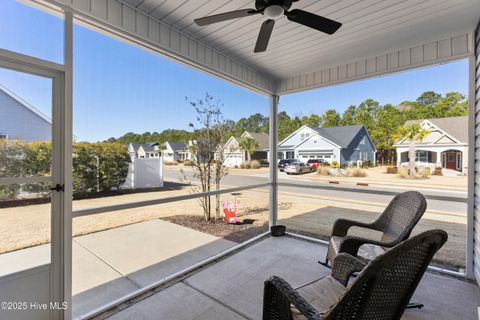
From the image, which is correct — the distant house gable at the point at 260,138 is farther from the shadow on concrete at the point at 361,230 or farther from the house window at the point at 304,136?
the shadow on concrete at the point at 361,230

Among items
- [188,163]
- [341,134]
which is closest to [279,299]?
[188,163]

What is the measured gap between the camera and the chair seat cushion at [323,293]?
1.52 m

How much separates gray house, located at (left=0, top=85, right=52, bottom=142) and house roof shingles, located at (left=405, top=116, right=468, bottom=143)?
14.1ft

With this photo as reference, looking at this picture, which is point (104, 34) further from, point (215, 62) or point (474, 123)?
point (474, 123)

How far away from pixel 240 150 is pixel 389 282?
3.31 m

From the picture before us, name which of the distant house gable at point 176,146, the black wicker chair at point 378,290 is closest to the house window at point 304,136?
the distant house gable at point 176,146

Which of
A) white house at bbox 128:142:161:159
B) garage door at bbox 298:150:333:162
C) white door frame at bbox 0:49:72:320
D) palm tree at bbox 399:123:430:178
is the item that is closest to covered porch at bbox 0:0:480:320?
white door frame at bbox 0:49:72:320

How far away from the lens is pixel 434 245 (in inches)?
47.1

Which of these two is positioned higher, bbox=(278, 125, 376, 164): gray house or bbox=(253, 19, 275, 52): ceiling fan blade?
bbox=(253, 19, 275, 52): ceiling fan blade

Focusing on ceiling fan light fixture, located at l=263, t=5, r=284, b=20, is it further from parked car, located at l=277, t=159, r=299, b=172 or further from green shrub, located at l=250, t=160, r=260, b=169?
parked car, located at l=277, t=159, r=299, b=172

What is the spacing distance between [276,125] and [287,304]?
348 cm

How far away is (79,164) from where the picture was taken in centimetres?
213

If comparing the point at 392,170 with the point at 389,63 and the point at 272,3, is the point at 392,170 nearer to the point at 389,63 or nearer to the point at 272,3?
the point at 389,63

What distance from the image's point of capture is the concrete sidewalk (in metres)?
2.04
